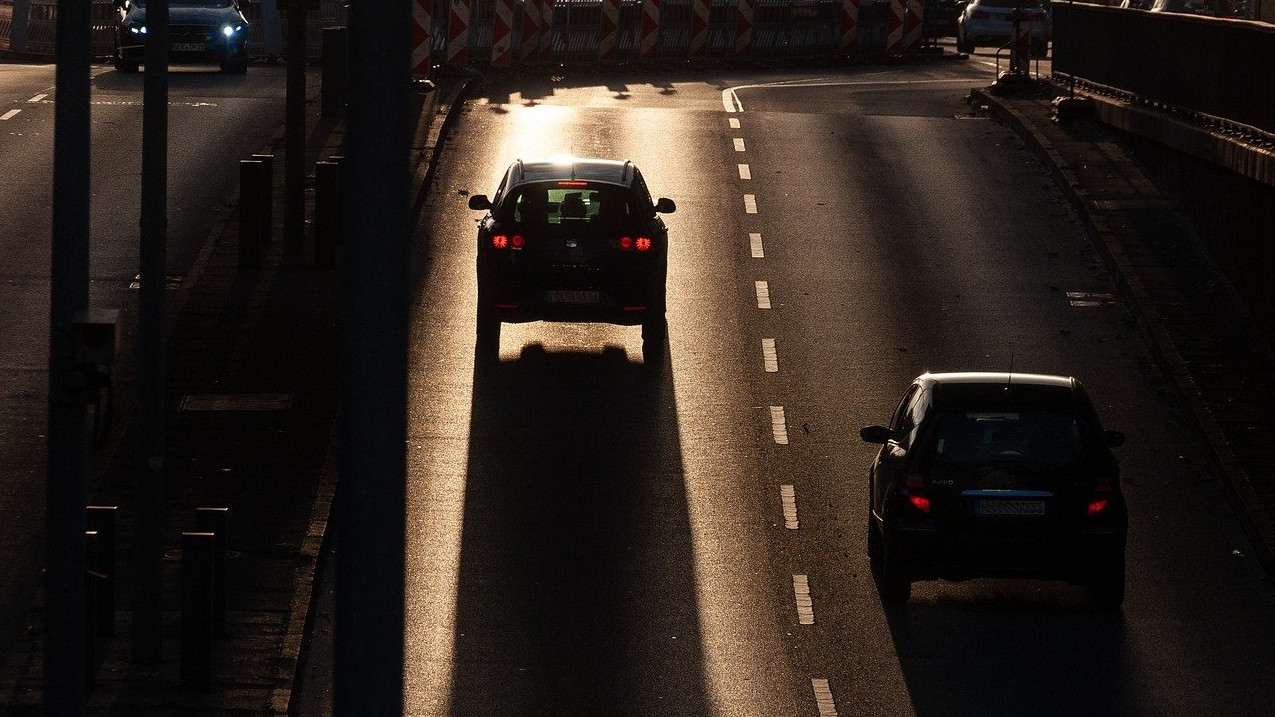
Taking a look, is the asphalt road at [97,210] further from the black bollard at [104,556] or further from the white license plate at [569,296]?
the white license plate at [569,296]

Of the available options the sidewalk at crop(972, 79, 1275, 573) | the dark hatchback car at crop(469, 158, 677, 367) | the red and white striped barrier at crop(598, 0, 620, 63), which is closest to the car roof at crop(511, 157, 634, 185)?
the dark hatchback car at crop(469, 158, 677, 367)

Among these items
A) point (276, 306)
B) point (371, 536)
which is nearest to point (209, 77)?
point (276, 306)

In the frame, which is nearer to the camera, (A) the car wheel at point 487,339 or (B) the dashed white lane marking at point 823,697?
(B) the dashed white lane marking at point 823,697

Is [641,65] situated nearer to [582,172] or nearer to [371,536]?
[582,172]

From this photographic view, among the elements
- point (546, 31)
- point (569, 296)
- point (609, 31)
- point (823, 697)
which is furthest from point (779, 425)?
point (609, 31)

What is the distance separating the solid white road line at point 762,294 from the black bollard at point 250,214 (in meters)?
5.47

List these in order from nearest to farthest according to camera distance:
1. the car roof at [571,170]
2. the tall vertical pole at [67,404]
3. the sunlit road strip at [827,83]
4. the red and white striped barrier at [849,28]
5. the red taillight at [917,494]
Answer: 1. the tall vertical pole at [67,404]
2. the red taillight at [917,494]
3. the car roof at [571,170]
4. the sunlit road strip at [827,83]
5. the red and white striped barrier at [849,28]

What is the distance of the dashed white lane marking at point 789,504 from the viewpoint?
16.2 metres

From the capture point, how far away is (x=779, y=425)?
1883cm

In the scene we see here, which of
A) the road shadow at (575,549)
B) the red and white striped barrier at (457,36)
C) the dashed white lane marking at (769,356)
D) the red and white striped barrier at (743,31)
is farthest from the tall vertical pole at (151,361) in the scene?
the red and white striped barrier at (743,31)

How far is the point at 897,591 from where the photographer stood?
47.0ft

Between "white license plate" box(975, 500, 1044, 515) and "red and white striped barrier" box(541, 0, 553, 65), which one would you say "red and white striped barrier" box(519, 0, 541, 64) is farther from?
"white license plate" box(975, 500, 1044, 515)

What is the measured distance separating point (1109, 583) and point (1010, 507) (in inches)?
33.3

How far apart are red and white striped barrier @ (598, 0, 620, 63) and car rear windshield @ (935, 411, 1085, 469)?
31213 mm
